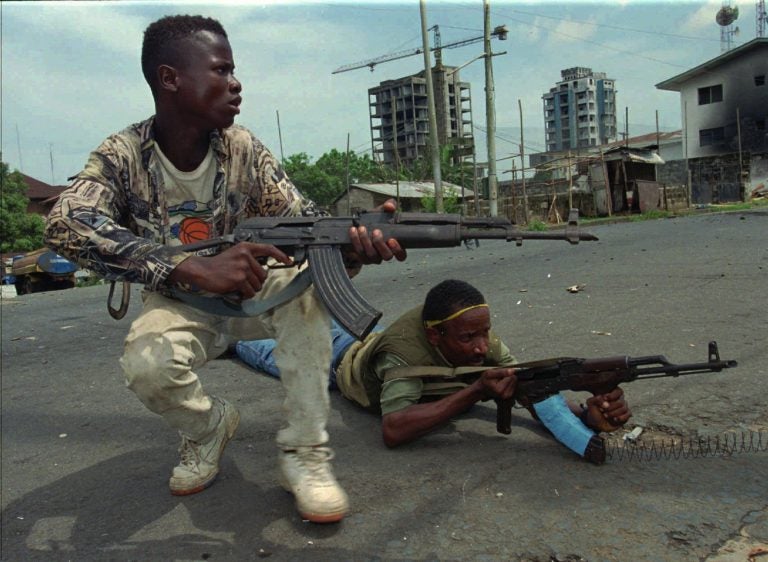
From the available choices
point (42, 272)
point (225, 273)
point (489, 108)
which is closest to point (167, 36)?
point (225, 273)

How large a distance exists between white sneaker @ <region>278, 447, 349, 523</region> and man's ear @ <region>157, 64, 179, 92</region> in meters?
1.38

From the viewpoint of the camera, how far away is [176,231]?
8.06 ft

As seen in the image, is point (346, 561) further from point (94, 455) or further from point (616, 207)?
point (616, 207)

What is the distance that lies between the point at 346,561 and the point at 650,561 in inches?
32.3

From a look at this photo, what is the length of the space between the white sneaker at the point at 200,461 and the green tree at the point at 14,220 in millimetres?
23960

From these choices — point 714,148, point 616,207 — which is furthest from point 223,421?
point 714,148

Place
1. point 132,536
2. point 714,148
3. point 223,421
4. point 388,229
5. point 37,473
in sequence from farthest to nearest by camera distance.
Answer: point 714,148, point 37,473, point 223,421, point 388,229, point 132,536

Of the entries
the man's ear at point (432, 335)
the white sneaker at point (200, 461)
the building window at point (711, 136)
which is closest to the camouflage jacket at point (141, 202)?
the white sneaker at point (200, 461)

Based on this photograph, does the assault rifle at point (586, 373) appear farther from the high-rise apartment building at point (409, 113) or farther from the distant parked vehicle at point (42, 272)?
the high-rise apartment building at point (409, 113)

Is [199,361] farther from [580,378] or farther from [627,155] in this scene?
[627,155]

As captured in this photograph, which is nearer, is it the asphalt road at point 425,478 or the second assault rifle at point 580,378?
the asphalt road at point 425,478

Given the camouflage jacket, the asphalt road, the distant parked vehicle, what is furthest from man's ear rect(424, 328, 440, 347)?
the distant parked vehicle

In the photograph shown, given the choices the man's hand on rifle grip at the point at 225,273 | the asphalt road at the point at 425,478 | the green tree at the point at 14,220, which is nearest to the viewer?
the asphalt road at the point at 425,478

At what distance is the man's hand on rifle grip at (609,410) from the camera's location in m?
2.35
